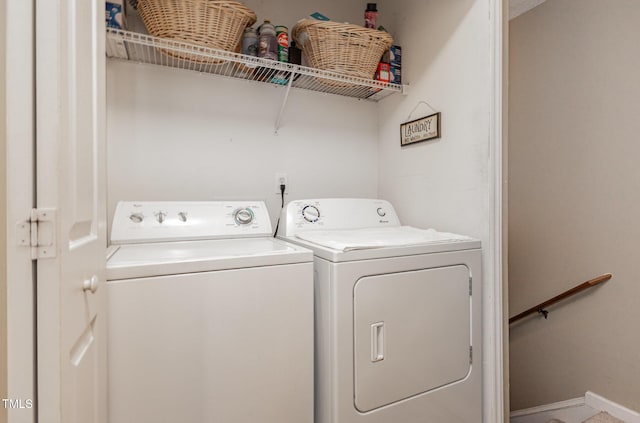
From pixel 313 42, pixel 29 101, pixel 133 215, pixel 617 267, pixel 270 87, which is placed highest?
pixel 313 42

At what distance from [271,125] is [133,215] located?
91 cm

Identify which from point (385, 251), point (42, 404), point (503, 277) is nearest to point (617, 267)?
point (503, 277)

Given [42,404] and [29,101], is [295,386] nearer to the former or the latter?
[42,404]

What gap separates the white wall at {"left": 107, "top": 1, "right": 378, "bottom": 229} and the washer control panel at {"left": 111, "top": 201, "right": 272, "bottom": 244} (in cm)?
23

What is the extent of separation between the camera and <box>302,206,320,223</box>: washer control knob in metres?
1.59

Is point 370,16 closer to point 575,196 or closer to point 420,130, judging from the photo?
point 420,130

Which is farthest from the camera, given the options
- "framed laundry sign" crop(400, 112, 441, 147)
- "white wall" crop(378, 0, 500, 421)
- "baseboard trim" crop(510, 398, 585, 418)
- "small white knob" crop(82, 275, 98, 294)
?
"baseboard trim" crop(510, 398, 585, 418)

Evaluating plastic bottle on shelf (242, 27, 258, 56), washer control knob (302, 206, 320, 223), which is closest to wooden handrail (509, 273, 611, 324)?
washer control knob (302, 206, 320, 223)

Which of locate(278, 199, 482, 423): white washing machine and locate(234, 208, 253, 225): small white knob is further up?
locate(234, 208, 253, 225): small white knob

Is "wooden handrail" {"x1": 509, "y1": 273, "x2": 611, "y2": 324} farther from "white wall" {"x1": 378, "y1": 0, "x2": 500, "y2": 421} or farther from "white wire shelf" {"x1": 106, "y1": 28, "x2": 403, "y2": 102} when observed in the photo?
"white wire shelf" {"x1": 106, "y1": 28, "x2": 403, "y2": 102}

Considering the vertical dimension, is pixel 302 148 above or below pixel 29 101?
above

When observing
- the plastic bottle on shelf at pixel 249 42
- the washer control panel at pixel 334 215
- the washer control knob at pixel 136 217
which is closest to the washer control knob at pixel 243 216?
the washer control panel at pixel 334 215

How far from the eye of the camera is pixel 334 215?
1676 mm

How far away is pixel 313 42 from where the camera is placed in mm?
1597
